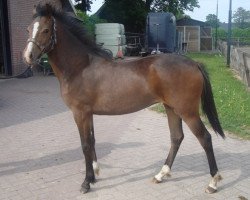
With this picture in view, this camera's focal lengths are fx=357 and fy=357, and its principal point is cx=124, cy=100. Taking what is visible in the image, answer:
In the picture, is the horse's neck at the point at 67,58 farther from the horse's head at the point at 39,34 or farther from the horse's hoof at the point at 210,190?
the horse's hoof at the point at 210,190

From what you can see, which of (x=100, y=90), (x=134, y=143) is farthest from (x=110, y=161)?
(x=100, y=90)

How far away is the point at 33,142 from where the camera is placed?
6238mm

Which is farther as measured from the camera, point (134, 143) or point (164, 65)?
point (134, 143)

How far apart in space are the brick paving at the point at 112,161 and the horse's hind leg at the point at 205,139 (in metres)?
0.12

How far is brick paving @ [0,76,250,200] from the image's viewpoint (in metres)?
4.23

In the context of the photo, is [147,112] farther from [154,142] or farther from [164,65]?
[164,65]

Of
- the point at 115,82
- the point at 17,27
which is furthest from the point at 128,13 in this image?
the point at 115,82

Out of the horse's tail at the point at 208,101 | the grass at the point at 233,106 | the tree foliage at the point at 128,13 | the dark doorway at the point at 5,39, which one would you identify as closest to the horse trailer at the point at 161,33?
the tree foliage at the point at 128,13

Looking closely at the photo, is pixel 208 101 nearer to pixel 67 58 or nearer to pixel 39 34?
pixel 67 58

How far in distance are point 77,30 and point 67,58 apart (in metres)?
0.36

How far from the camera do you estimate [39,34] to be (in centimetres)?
389

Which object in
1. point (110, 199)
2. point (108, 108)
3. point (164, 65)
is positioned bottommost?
point (110, 199)

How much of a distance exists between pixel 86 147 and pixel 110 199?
0.68 metres

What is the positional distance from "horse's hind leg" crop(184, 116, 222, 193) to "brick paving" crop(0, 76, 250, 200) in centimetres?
12
